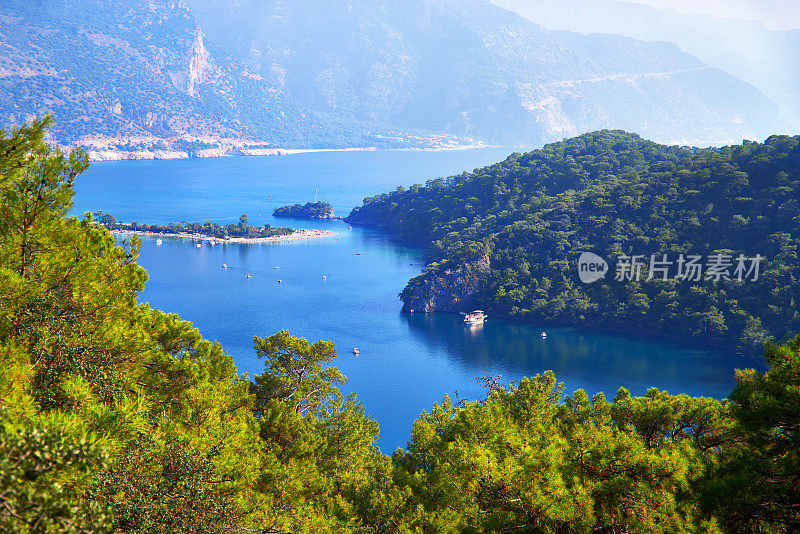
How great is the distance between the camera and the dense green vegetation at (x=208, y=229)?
295ft

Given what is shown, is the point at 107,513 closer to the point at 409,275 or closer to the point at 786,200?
the point at 786,200

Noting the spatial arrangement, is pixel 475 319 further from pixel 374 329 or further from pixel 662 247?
pixel 662 247

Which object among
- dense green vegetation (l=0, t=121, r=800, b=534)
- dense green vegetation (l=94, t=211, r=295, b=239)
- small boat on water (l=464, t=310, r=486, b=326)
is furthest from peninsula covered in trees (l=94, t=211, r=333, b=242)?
dense green vegetation (l=0, t=121, r=800, b=534)

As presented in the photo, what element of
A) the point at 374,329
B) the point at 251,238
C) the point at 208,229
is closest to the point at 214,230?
A: the point at 208,229

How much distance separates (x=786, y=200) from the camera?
50.4 metres

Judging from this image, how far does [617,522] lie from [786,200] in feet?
166

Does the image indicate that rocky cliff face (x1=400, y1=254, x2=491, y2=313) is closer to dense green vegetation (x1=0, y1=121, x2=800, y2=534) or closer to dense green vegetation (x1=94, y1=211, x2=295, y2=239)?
dense green vegetation (x1=94, y1=211, x2=295, y2=239)

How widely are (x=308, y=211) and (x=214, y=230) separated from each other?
71.3 feet

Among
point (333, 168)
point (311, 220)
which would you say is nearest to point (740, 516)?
point (311, 220)

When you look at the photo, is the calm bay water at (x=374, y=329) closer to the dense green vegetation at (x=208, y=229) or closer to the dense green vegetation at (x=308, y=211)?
the dense green vegetation at (x=308, y=211)

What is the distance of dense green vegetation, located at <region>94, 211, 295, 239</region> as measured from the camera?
295ft

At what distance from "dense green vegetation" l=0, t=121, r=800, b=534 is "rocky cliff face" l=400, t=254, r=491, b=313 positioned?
4209 cm

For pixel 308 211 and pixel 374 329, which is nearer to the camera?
pixel 374 329

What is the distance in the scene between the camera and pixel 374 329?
171 feet
